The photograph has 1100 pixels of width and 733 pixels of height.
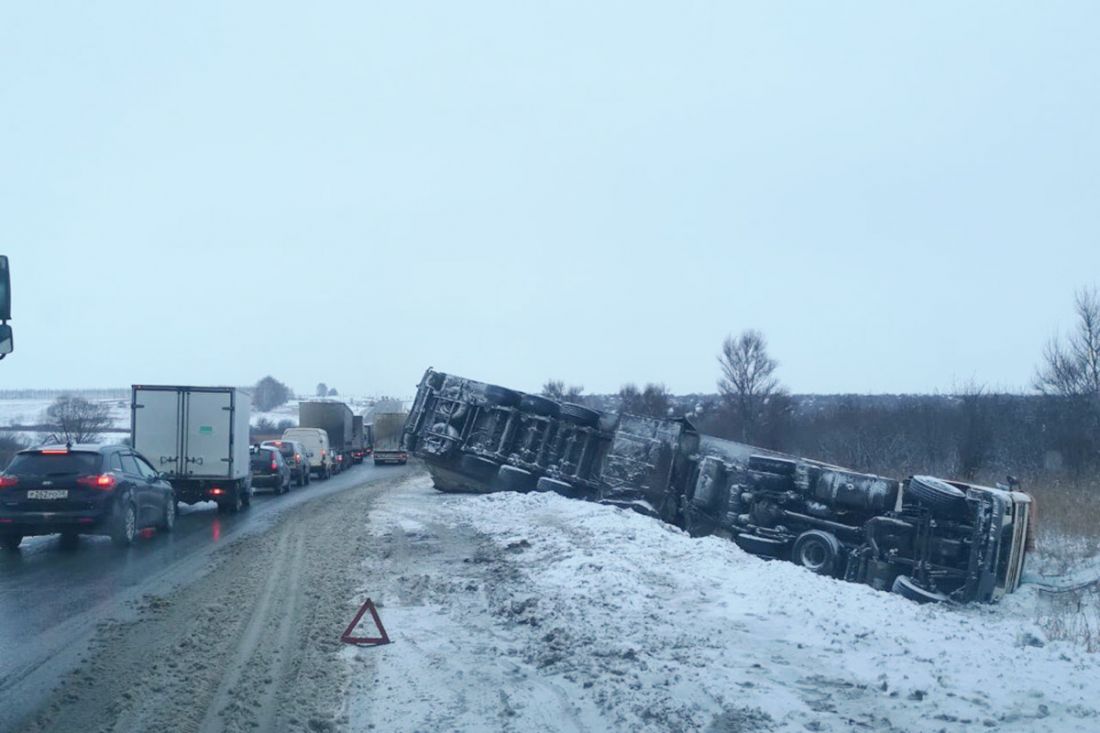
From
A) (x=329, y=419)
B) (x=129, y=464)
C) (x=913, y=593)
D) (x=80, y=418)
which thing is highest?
(x=129, y=464)

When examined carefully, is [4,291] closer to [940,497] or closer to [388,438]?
[940,497]

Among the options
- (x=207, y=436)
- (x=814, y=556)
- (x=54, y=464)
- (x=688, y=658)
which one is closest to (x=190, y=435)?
(x=207, y=436)

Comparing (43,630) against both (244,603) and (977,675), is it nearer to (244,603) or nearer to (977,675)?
(244,603)

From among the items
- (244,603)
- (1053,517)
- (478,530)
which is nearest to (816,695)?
(244,603)

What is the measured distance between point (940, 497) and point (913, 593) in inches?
66.5

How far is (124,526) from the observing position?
628 inches

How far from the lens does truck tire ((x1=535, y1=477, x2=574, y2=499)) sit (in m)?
23.5

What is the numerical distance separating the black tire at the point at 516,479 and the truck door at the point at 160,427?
800cm

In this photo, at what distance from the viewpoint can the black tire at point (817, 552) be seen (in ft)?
53.4

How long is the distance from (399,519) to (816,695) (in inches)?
573

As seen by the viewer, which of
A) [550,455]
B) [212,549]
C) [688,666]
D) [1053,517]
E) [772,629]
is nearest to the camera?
[688,666]

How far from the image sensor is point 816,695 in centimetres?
640

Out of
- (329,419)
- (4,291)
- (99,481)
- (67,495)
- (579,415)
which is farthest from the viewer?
(329,419)

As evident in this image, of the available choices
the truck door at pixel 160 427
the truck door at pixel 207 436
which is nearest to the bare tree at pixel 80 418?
the truck door at pixel 160 427
